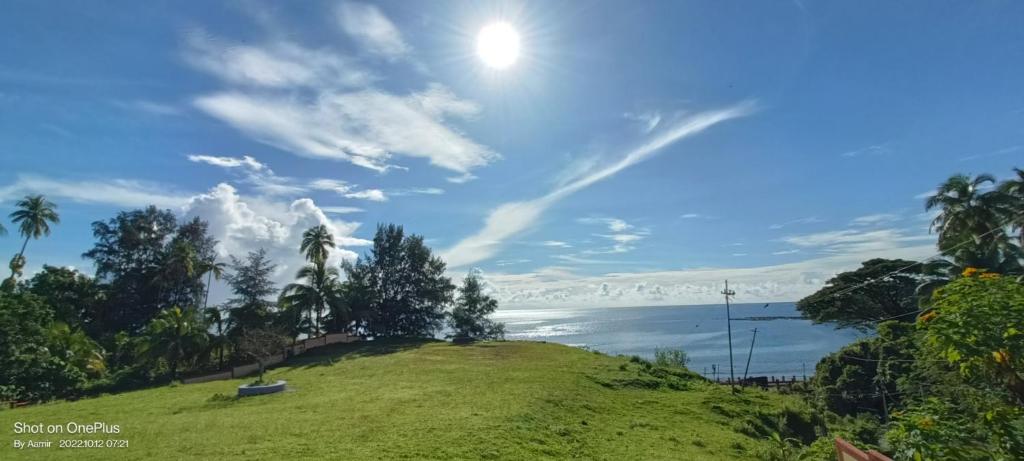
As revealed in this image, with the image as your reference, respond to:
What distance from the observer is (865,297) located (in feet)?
151

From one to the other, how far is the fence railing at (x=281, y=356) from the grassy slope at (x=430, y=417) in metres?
4.93

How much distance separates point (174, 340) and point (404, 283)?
2750cm

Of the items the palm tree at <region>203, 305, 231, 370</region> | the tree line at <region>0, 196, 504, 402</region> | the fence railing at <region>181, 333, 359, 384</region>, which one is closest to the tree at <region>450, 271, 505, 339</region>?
the tree line at <region>0, 196, 504, 402</region>

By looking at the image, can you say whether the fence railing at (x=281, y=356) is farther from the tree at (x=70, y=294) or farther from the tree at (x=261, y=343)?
the tree at (x=70, y=294)

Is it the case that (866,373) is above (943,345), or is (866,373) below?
below

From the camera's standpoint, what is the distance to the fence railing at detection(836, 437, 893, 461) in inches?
282

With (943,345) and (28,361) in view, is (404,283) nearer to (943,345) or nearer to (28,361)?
(28,361)

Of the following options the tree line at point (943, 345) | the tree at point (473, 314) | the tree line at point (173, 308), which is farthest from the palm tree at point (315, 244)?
the tree line at point (943, 345)

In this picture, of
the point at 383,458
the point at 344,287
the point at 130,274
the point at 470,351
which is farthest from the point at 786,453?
the point at 130,274

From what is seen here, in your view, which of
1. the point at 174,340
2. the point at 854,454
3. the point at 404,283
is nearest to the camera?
the point at 854,454

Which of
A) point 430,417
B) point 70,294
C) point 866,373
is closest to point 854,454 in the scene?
point 430,417

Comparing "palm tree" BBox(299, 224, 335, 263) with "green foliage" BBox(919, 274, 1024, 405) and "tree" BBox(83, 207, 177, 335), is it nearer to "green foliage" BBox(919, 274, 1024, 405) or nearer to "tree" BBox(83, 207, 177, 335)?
"tree" BBox(83, 207, 177, 335)

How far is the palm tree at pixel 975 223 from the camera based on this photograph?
2839 cm

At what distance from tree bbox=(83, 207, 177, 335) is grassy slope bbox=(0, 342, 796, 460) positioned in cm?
2809
